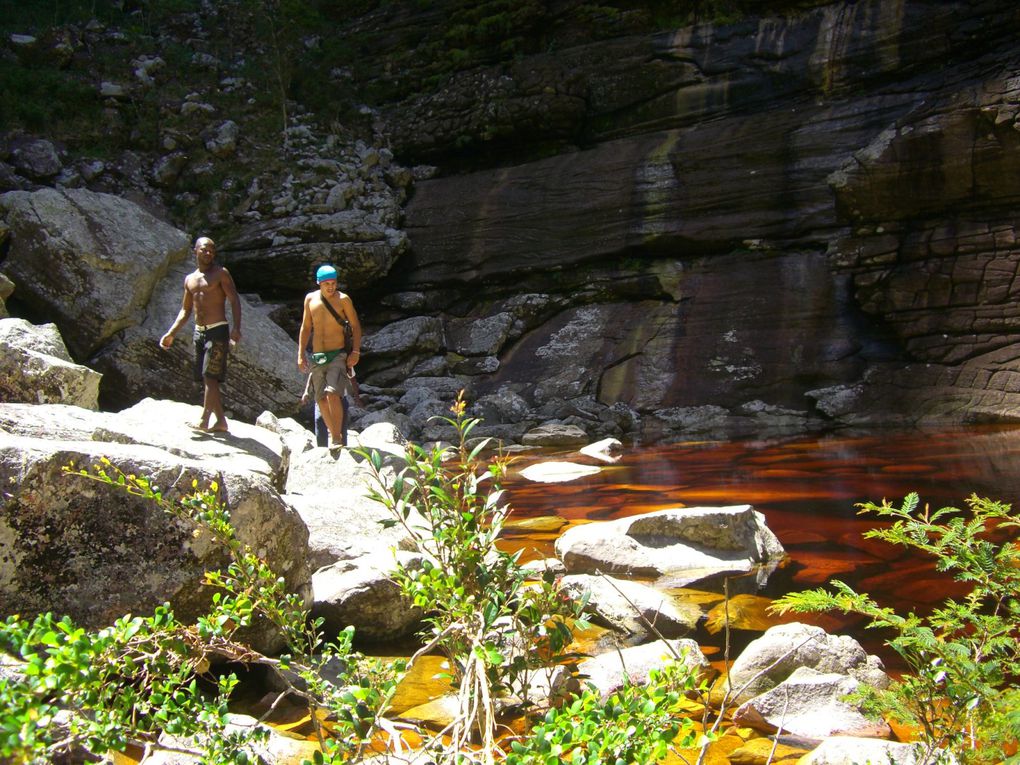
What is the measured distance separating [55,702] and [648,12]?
17.7 meters

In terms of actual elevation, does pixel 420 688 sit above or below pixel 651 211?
below

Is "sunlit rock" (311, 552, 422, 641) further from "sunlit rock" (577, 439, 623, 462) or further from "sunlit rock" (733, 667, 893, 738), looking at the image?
"sunlit rock" (577, 439, 623, 462)

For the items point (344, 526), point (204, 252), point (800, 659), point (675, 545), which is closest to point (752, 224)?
point (204, 252)

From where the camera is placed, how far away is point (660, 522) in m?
4.51

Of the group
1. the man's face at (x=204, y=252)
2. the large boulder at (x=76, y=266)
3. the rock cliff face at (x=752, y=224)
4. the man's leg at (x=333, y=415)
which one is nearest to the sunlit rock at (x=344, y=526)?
the man's leg at (x=333, y=415)

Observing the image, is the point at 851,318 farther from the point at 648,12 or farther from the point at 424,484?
the point at 424,484

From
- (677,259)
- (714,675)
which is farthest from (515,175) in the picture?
(714,675)

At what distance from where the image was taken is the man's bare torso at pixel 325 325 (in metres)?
6.84

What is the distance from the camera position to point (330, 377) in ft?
22.7

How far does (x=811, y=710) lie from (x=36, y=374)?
5.60 meters

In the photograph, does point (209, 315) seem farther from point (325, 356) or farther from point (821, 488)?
point (821, 488)

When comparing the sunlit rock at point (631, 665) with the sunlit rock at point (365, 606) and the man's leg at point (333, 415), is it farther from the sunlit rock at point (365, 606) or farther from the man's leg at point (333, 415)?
the man's leg at point (333, 415)

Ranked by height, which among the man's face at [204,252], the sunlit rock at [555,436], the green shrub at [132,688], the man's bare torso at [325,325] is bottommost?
the sunlit rock at [555,436]

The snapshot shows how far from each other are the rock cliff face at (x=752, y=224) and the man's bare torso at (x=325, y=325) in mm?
5876
